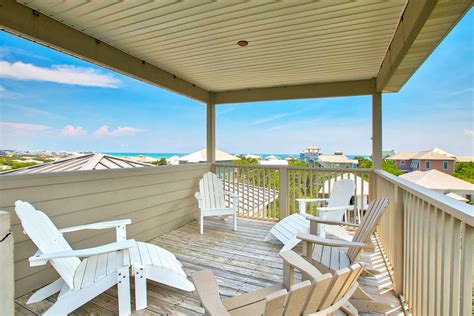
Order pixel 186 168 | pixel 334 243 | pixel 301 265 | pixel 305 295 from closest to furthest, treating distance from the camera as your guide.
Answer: pixel 305 295, pixel 301 265, pixel 334 243, pixel 186 168

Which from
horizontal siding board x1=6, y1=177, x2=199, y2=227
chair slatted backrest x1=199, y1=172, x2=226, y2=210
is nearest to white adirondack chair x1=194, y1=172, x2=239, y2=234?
chair slatted backrest x1=199, y1=172, x2=226, y2=210

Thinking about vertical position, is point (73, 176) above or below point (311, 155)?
below

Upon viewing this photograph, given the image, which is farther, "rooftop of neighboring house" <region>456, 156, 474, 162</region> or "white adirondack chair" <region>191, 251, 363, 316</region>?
"rooftop of neighboring house" <region>456, 156, 474, 162</region>

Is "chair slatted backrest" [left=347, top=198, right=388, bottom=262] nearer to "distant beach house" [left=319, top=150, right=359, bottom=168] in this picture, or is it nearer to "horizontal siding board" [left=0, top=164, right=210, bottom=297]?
"distant beach house" [left=319, top=150, right=359, bottom=168]

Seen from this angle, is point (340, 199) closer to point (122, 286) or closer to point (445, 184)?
point (445, 184)

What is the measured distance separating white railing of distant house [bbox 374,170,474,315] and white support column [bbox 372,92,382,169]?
203cm

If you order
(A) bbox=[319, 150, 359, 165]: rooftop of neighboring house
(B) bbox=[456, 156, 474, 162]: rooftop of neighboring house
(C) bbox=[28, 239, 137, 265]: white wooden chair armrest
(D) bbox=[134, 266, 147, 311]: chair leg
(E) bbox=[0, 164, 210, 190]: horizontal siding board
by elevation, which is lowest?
(D) bbox=[134, 266, 147, 311]: chair leg

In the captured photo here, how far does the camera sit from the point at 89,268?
214cm

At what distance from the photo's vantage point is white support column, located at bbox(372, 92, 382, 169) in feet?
13.8

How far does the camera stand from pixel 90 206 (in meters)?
2.96

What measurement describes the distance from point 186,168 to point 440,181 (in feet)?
12.6

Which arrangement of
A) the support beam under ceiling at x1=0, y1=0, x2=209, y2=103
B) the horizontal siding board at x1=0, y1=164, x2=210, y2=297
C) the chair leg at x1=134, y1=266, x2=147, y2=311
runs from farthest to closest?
1. the horizontal siding board at x1=0, y1=164, x2=210, y2=297
2. the support beam under ceiling at x1=0, y1=0, x2=209, y2=103
3. the chair leg at x1=134, y1=266, x2=147, y2=311

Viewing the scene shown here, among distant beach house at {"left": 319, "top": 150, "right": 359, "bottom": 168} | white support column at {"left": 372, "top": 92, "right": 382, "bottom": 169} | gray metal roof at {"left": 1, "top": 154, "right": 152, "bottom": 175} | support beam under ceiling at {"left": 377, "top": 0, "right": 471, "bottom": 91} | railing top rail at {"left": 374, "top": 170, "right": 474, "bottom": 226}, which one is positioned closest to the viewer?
railing top rail at {"left": 374, "top": 170, "right": 474, "bottom": 226}

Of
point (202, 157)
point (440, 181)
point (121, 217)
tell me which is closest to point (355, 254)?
point (440, 181)
